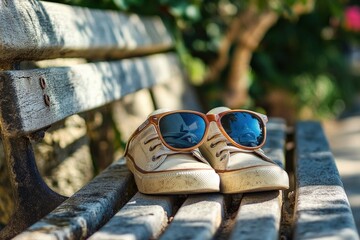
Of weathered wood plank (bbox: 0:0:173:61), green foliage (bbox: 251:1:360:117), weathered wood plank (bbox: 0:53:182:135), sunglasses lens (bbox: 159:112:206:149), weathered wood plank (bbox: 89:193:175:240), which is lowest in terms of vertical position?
green foliage (bbox: 251:1:360:117)

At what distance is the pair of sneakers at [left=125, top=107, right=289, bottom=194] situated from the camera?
7.52ft

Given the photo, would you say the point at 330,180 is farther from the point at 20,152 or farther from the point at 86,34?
Answer: the point at 86,34

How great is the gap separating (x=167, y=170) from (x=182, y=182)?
6 centimetres

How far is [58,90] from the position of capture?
2.55 m

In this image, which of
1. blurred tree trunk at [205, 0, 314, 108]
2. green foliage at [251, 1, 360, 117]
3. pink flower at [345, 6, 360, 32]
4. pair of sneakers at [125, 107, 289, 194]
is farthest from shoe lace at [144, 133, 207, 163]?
pink flower at [345, 6, 360, 32]

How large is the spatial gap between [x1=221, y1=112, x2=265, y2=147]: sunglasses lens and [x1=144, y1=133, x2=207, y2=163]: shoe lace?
0.12 metres

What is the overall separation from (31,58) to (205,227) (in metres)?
0.90

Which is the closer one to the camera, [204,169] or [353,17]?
[204,169]

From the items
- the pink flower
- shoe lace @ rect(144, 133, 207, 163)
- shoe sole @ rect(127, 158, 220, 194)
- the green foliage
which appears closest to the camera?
shoe sole @ rect(127, 158, 220, 194)

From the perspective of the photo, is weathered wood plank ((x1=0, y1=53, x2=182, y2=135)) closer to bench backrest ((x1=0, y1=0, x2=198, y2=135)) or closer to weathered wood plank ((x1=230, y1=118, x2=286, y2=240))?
bench backrest ((x1=0, y1=0, x2=198, y2=135))

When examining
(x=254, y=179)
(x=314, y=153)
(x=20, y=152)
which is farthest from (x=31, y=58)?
(x=314, y=153)

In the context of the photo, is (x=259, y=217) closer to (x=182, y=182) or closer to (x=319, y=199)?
(x=319, y=199)

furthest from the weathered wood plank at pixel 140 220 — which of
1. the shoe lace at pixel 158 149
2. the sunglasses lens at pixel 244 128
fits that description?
the sunglasses lens at pixel 244 128

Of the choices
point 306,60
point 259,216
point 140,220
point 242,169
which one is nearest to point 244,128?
point 242,169
